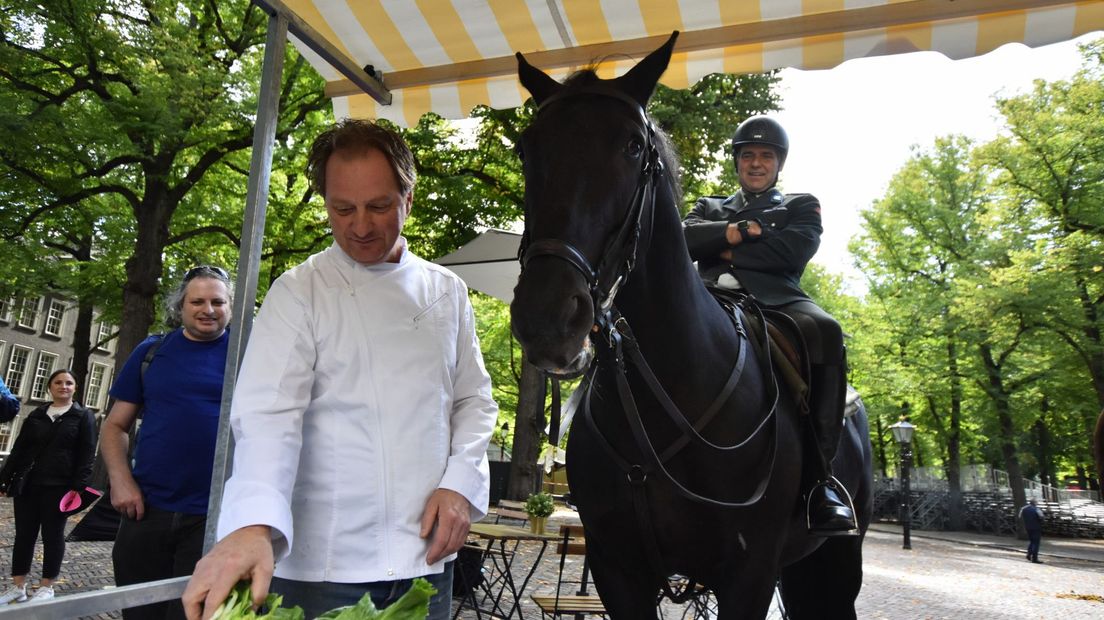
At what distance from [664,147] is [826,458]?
60.6 inches

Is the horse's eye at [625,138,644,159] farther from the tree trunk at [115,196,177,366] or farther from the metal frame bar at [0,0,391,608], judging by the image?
the tree trunk at [115,196,177,366]

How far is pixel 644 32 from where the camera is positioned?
3.28 metres

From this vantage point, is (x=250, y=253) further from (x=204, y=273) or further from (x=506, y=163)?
(x=506, y=163)

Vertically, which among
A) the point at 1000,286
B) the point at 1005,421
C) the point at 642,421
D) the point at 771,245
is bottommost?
the point at 642,421

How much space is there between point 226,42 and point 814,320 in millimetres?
18202

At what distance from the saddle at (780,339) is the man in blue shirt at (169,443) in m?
2.52

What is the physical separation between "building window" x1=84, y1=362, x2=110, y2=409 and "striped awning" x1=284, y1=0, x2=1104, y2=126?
52.5 m

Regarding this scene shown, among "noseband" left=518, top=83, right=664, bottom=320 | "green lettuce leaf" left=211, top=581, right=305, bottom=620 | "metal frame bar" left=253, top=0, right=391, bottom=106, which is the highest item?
"metal frame bar" left=253, top=0, right=391, bottom=106

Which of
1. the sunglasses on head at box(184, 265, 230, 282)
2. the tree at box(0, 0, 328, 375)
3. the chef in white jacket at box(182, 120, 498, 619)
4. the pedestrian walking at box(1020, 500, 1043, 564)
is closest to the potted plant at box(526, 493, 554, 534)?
the sunglasses on head at box(184, 265, 230, 282)

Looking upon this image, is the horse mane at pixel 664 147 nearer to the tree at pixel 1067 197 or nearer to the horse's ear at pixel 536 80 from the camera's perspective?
the horse's ear at pixel 536 80

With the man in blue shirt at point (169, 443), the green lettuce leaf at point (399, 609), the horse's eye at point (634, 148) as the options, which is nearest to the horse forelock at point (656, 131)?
the horse's eye at point (634, 148)

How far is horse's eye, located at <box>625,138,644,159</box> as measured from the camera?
101 inches

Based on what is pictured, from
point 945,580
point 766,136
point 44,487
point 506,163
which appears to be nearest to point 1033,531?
point 945,580

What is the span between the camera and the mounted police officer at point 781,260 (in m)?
3.42
